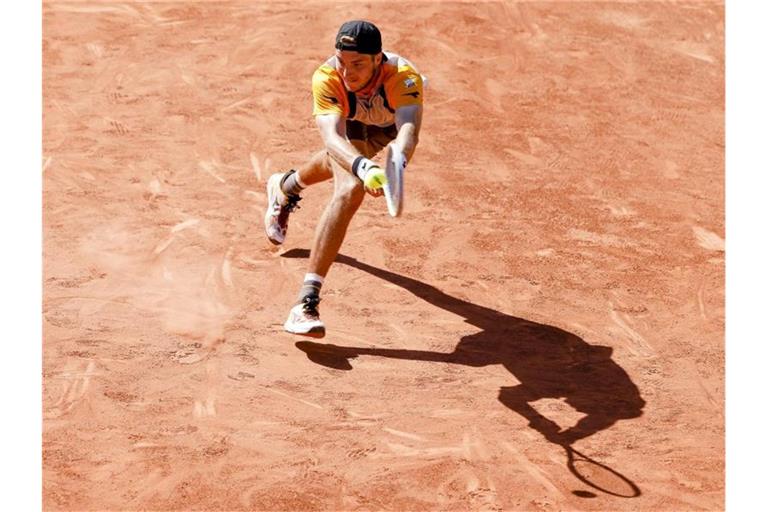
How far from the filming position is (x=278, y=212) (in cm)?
1110

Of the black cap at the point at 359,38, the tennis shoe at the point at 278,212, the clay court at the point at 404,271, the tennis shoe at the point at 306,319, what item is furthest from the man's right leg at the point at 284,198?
the black cap at the point at 359,38

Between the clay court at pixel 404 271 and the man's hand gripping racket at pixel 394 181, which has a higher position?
the man's hand gripping racket at pixel 394 181

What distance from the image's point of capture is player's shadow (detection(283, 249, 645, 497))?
9.10m

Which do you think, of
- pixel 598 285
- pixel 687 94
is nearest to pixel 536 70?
pixel 687 94

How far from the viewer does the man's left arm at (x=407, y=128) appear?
9.45 meters

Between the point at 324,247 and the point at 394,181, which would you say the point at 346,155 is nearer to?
the point at 394,181

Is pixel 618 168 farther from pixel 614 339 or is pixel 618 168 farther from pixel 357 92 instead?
pixel 357 92

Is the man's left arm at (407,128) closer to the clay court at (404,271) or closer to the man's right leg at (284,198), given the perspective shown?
the man's right leg at (284,198)

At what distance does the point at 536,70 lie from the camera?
48.2 ft

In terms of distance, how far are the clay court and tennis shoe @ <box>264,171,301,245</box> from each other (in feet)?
0.86

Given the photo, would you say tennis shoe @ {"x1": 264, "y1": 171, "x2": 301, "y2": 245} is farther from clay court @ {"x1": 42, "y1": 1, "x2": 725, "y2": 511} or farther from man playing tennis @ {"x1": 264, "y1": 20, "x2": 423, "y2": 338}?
man playing tennis @ {"x1": 264, "y1": 20, "x2": 423, "y2": 338}

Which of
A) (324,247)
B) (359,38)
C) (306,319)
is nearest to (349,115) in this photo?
(359,38)

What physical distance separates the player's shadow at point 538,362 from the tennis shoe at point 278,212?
→ 126cm

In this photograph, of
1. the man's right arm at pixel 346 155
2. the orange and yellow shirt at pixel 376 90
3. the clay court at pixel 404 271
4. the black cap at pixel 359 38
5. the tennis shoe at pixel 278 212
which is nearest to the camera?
the clay court at pixel 404 271
